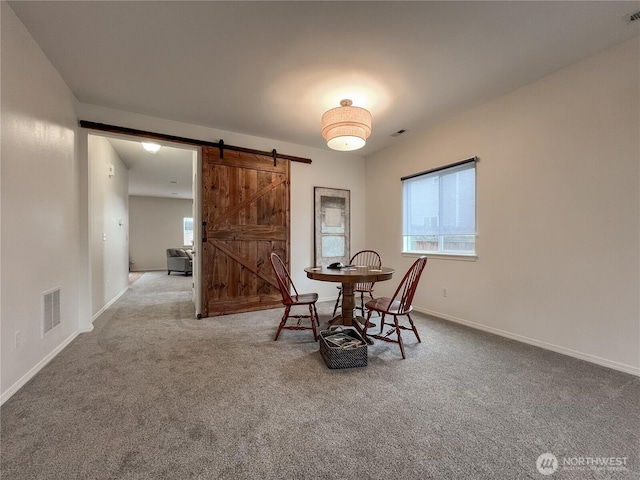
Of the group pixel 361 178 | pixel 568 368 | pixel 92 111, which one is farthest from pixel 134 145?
pixel 568 368

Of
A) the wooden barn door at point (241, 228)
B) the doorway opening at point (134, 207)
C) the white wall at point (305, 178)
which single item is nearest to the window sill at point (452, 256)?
the white wall at point (305, 178)

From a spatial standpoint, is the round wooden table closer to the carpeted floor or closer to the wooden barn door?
the carpeted floor

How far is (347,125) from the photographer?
8.61 feet

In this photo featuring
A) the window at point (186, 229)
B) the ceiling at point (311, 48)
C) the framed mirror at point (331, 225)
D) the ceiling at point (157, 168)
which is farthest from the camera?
the window at point (186, 229)

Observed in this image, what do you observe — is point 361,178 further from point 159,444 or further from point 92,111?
point 159,444

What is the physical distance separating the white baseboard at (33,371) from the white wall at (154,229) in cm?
776

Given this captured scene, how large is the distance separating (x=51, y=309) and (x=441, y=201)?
437 cm

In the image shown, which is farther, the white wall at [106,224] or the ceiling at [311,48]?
the white wall at [106,224]

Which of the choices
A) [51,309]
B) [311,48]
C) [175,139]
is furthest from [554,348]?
[175,139]

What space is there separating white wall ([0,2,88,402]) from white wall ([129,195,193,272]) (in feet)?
25.2

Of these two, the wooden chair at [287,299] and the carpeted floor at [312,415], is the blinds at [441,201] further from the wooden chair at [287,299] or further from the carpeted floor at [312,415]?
the wooden chair at [287,299]

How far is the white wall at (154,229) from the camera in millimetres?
9547

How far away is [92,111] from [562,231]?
5.11 meters

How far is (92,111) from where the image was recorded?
3.12 metres
